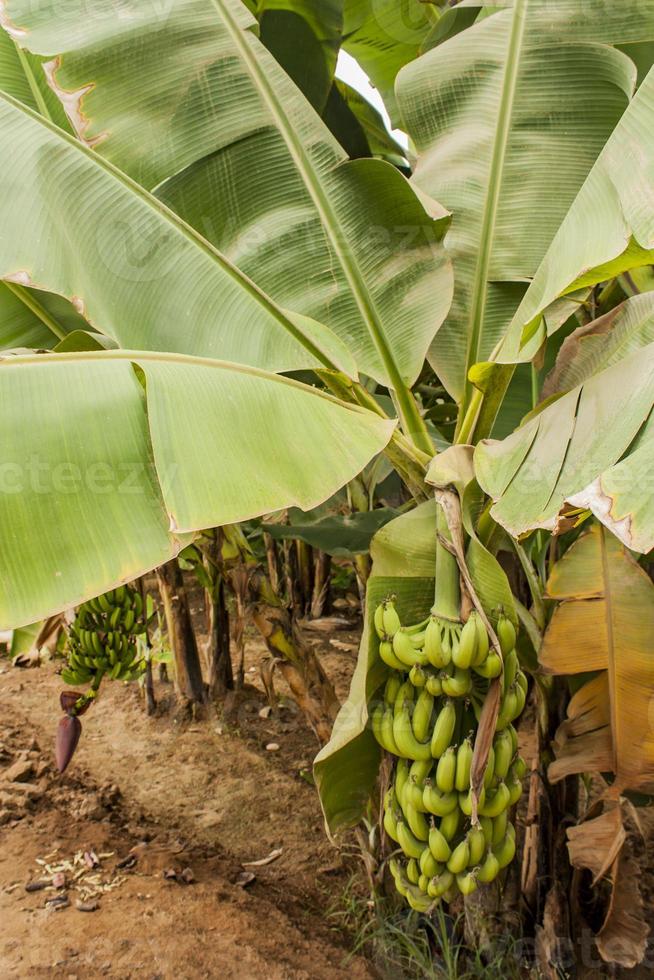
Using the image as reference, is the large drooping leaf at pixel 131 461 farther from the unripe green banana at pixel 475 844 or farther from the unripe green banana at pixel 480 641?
the unripe green banana at pixel 475 844

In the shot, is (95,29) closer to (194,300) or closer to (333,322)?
(194,300)

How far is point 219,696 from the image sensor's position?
9.87ft

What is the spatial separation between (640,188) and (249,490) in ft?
2.35

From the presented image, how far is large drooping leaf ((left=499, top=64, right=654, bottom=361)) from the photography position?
1028 mm

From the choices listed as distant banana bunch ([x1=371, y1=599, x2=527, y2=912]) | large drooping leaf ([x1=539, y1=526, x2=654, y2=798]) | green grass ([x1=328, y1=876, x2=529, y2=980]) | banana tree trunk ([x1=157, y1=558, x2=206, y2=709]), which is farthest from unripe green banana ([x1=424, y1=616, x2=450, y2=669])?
banana tree trunk ([x1=157, y1=558, x2=206, y2=709])

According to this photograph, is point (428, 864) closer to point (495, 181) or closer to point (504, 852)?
point (504, 852)

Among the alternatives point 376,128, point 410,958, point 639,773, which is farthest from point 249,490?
point 376,128

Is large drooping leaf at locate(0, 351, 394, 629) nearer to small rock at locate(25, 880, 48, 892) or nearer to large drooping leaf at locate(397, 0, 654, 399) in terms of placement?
large drooping leaf at locate(397, 0, 654, 399)

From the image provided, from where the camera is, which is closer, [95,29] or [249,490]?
[249,490]

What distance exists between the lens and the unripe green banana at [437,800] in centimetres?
112

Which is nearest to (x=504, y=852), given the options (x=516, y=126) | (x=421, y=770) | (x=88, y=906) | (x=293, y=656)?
(x=421, y=770)

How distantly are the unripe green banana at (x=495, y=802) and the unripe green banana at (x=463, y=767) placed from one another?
0.29 ft

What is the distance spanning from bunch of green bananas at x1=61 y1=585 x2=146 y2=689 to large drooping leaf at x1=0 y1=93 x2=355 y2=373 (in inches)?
39.2

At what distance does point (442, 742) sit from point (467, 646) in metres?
0.18
